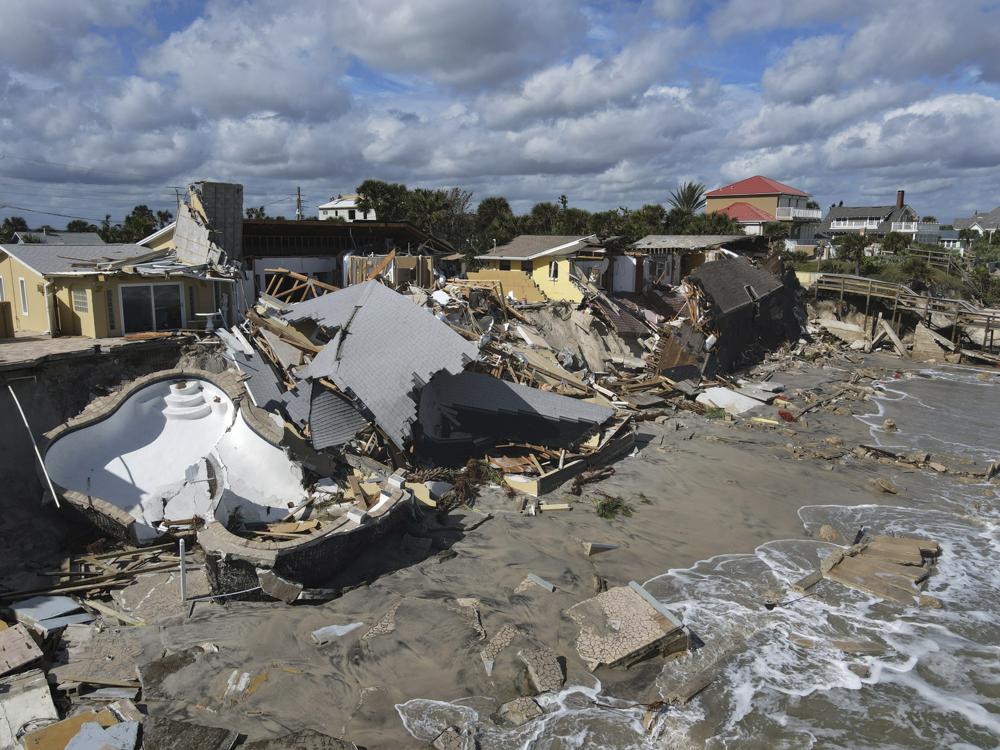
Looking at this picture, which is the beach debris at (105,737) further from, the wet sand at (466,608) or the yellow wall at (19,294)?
the yellow wall at (19,294)

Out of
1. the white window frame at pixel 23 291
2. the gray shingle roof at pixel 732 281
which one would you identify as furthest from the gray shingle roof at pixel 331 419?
the gray shingle roof at pixel 732 281

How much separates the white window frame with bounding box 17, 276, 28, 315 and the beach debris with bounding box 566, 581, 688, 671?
1938 centimetres

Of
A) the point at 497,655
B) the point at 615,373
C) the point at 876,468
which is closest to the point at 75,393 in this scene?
the point at 497,655

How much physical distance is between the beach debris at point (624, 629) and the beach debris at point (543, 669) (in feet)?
1.75

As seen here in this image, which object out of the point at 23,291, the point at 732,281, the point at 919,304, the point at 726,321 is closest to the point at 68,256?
the point at 23,291

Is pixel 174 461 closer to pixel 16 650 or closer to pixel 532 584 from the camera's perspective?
pixel 16 650

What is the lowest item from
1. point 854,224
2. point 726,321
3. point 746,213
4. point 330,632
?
point 330,632

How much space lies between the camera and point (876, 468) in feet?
59.0

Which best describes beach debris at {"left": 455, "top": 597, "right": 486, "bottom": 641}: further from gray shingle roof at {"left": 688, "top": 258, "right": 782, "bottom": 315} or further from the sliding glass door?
gray shingle roof at {"left": 688, "top": 258, "right": 782, "bottom": 315}

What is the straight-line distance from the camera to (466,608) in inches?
411

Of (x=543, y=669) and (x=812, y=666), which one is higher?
(x=543, y=669)

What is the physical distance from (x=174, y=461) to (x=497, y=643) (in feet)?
26.7

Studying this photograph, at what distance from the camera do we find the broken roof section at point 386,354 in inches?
568

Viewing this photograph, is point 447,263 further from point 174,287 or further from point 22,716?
point 22,716
